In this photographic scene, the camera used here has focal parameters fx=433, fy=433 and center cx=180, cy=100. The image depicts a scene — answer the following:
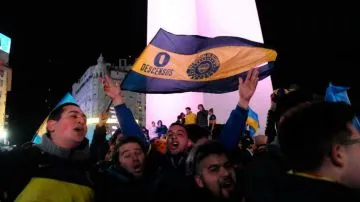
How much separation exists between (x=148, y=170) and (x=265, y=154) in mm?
1519

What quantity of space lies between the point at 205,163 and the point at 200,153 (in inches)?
4.0

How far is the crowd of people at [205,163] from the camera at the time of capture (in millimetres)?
1928

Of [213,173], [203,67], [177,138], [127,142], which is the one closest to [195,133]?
[177,138]

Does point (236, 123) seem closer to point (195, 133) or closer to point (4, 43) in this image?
point (195, 133)

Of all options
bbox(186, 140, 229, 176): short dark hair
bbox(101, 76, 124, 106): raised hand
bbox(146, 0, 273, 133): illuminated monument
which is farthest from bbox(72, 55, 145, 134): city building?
bbox(186, 140, 229, 176): short dark hair

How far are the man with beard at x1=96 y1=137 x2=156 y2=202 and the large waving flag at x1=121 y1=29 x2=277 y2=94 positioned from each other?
3.15 m

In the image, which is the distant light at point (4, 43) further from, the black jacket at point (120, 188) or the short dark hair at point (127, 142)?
the black jacket at point (120, 188)

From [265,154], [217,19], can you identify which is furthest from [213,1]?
[265,154]

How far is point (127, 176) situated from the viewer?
380 cm

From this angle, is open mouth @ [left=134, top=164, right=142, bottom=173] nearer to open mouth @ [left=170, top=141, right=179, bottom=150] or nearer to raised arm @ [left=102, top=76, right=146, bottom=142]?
raised arm @ [left=102, top=76, right=146, bottom=142]

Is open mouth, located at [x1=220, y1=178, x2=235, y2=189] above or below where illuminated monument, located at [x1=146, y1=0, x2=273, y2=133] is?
below

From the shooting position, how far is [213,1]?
680 inches

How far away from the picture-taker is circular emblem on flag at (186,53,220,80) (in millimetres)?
7254

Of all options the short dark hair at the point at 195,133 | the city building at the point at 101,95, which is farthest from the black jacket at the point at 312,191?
the city building at the point at 101,95
